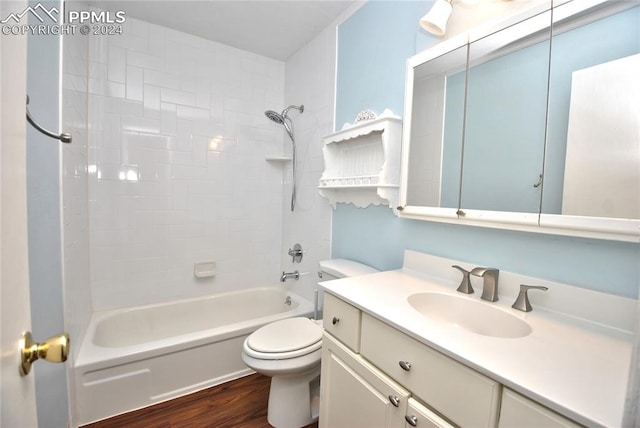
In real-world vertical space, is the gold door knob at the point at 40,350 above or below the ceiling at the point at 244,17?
below

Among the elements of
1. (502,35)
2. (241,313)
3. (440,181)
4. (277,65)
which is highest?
(277,65)

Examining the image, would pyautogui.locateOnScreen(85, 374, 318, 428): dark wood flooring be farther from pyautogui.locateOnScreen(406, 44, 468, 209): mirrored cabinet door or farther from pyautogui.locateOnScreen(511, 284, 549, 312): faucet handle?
pyautogui.locateOnScreen(406, 44, 468, 209): mirrored cabinet door

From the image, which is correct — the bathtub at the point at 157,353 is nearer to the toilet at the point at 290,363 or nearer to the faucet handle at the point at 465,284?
the toilet at the point at 290,363

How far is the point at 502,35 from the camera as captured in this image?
3.51 ft

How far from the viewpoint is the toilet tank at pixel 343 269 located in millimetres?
1599

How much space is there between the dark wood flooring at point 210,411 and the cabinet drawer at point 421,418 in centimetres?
94

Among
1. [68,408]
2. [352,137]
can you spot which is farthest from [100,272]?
[352,137]

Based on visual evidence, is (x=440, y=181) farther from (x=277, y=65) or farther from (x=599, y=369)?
(x=277, y=65)

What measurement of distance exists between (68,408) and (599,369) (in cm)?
203

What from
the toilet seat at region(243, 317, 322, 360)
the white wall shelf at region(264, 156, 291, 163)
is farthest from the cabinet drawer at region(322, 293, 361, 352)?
the white wall shelf at region(264, 156, 291, 163)

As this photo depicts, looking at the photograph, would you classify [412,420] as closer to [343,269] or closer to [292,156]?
[343,269]

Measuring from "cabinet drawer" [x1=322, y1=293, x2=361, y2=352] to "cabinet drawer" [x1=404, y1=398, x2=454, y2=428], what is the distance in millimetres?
269

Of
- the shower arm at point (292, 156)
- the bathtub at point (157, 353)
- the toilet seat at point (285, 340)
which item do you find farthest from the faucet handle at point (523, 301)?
the shower arm at point (292, 156)

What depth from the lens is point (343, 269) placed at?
5.42 ft
